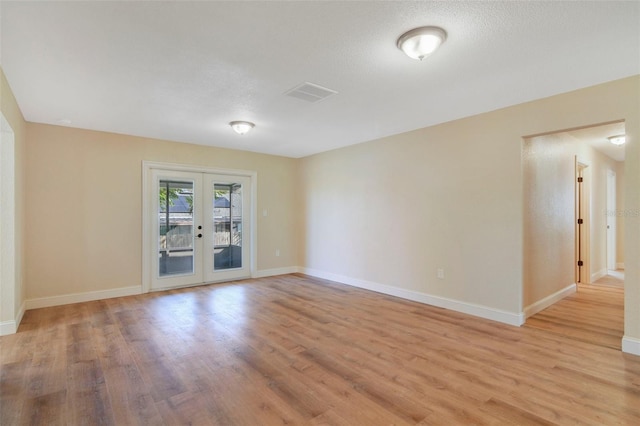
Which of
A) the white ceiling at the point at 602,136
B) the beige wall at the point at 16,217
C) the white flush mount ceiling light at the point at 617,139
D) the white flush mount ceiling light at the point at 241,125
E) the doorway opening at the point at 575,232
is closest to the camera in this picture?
the beige wall at the point at 16,217

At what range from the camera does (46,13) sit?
1.99 meters

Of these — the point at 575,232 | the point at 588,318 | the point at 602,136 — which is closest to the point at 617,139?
the point at 602,136

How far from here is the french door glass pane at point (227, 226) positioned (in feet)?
19.7

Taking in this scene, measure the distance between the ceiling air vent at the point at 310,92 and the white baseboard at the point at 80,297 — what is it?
13.6 feet

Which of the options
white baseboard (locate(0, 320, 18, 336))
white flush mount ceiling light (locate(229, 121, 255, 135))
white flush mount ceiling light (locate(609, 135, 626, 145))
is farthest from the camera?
white flush mount ceiling light (locate(609, 135, 626, 145))

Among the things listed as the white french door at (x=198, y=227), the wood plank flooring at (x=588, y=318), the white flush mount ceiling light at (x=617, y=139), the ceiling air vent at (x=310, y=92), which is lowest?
the wood plank flooring at (x=588, y=318)

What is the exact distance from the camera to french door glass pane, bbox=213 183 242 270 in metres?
6.02

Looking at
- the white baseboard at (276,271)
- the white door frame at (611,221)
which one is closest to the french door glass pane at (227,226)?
the white baseboard at (276,271)

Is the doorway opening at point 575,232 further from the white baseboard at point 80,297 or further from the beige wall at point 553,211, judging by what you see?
the white baseboard at point 80,297

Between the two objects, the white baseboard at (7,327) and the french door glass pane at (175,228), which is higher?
the french door glass pane at (175,228)

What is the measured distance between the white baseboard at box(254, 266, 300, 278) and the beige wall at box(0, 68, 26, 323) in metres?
3.61

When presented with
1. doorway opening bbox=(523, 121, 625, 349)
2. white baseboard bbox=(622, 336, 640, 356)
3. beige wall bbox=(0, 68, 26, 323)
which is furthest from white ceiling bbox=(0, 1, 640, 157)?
white baseboard bbox=(622, 336, 640, 356)

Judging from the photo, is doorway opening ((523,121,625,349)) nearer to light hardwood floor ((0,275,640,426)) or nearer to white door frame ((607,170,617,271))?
white door frame ((607,170,617,271))

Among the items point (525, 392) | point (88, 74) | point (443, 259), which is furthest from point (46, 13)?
point (443, 259)
